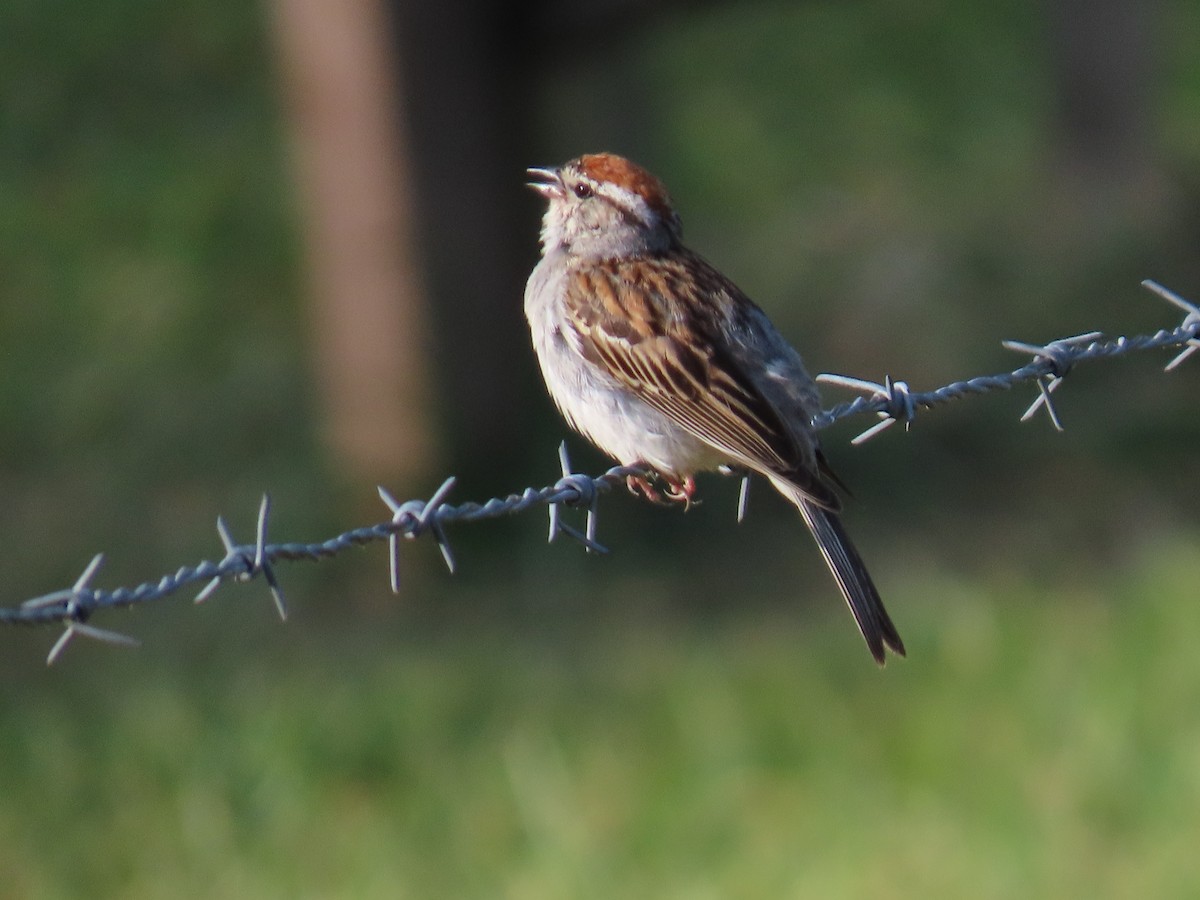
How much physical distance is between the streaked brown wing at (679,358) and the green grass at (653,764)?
73.7 inches

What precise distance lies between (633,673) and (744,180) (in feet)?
28.3

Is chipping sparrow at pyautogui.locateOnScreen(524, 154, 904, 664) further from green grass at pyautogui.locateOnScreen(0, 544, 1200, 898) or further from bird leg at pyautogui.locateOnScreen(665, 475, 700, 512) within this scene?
green grass at pyautogui.locateOnScreen(0, 544, 1200, 898)

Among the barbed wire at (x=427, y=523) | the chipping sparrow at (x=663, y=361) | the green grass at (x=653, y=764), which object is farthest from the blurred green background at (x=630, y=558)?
the barbed wire at (x=427, y=523)

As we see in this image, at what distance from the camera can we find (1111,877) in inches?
232

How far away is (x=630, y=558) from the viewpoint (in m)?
9.38

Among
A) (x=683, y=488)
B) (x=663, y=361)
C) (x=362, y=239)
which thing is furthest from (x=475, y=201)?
(x=663, y=361)

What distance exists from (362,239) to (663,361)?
4.95m

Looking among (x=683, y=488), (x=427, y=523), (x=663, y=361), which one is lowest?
(x=683, y=488)

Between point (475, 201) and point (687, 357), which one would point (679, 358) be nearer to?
→ point (687, 357)

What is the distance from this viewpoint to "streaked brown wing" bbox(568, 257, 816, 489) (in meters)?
4.58

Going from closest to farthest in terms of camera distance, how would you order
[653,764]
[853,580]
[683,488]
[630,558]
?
[853,580] → [683,488] → [653,764] → [630,558]

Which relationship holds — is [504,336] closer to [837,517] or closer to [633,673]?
[633,673]

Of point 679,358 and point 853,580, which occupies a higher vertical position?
point 679,358

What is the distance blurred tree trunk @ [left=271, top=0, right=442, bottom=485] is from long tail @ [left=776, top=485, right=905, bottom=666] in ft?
16.8
